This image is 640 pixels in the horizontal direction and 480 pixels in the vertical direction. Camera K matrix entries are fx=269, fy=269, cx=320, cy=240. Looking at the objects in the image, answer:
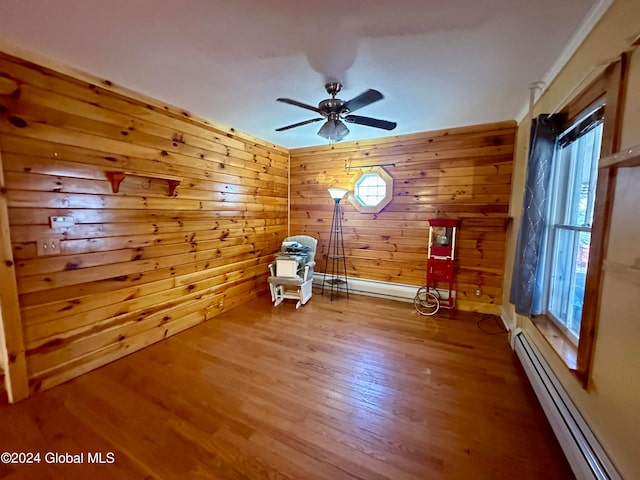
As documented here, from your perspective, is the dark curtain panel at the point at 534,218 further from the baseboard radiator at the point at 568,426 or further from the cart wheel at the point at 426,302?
the cart wheel at the point at 426,302

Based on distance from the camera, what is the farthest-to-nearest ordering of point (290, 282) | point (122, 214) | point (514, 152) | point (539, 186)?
point (290, 282) < point (514, 152) < point (122, 214) < point (539, 186)

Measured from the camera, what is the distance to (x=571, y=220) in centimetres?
204

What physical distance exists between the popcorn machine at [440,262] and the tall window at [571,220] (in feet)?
3.72

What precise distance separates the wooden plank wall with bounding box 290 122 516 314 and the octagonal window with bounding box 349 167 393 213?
9cm

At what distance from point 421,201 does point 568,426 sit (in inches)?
106

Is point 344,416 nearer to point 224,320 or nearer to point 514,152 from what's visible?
point 224,320

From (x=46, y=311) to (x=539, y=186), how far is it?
374cm

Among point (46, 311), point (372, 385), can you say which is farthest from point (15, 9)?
point (372, 385)

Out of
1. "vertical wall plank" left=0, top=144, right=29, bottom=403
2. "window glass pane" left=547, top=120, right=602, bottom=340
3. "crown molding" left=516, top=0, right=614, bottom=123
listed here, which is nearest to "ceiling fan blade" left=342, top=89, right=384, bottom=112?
"crown molding" left=516, top=0, right=614, bottom=123

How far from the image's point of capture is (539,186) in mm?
2053

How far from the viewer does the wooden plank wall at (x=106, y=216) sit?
1.82 m

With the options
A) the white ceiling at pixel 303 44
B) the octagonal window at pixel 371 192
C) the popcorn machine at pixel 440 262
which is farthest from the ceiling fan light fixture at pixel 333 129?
the popcorn machine at pixel 440 262

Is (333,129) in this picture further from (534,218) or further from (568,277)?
(568,277)

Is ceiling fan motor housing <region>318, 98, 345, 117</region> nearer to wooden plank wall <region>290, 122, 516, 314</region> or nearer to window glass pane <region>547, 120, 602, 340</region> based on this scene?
window glass pane <region>547, 120, 602, 340</region>
